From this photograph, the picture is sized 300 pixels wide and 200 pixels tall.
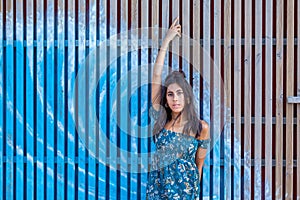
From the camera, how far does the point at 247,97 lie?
462 centimetres

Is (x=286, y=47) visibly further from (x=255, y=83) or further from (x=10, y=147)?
(x=10, y=147)

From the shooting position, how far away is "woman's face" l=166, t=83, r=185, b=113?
12.0 ft

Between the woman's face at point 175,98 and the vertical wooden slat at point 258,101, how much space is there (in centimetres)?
120

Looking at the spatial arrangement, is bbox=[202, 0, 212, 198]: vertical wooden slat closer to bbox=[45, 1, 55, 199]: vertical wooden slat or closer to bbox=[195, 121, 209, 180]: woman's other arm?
bbox=[195, 121, 209, 180]: woman's other arm

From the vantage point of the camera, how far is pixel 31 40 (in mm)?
4766

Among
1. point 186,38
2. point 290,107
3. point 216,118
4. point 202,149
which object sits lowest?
point 202,149

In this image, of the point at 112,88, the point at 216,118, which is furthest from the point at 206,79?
the point at 112,88

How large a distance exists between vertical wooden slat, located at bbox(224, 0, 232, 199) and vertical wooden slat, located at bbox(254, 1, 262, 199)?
244 millimetres

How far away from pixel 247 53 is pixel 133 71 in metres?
1.09

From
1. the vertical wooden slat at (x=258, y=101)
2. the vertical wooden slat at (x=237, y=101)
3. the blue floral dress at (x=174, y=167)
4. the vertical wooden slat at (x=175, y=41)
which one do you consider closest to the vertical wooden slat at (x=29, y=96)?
the vertical wooden slat at (x=175, y=41)

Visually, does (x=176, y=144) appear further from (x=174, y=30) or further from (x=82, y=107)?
(x=82, y=107)

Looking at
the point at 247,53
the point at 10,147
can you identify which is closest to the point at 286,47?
the point at 247,53

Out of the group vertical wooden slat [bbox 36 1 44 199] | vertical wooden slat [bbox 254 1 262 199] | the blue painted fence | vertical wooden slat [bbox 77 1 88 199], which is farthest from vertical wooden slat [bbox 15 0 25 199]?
vertical wooden slat [bbox 254 1 262 199]

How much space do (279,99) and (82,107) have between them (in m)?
1.86
